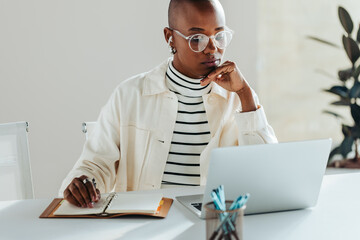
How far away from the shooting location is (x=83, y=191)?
1.36m

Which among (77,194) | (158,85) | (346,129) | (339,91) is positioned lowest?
(346,129)

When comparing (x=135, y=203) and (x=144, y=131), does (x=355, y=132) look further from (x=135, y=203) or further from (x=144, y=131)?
(x=135, y=203)

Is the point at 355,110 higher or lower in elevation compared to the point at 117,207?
lower

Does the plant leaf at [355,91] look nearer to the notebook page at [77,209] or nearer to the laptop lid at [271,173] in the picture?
the laptop lid at [271,173]

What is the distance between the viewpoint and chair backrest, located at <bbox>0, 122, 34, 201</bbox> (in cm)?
173

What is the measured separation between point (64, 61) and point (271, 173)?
2.01 meters

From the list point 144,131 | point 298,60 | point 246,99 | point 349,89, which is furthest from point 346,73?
point 144,131

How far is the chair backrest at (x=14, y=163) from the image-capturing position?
173 cm

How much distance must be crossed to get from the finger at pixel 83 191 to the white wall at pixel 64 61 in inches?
64.8

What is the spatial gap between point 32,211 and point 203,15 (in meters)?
0.86

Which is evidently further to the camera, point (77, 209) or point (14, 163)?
point (14, 163)

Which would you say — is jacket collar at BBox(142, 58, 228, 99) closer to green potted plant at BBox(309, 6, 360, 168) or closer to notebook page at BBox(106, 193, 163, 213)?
notebook page at BBox(106, 193, 163, 213)

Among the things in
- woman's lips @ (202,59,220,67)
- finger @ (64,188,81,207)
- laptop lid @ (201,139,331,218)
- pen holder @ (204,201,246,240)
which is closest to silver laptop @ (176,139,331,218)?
laptop lid @ (201,139,331,218)

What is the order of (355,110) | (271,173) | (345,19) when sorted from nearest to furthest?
(271,173) → (345,19) → (355,110)
